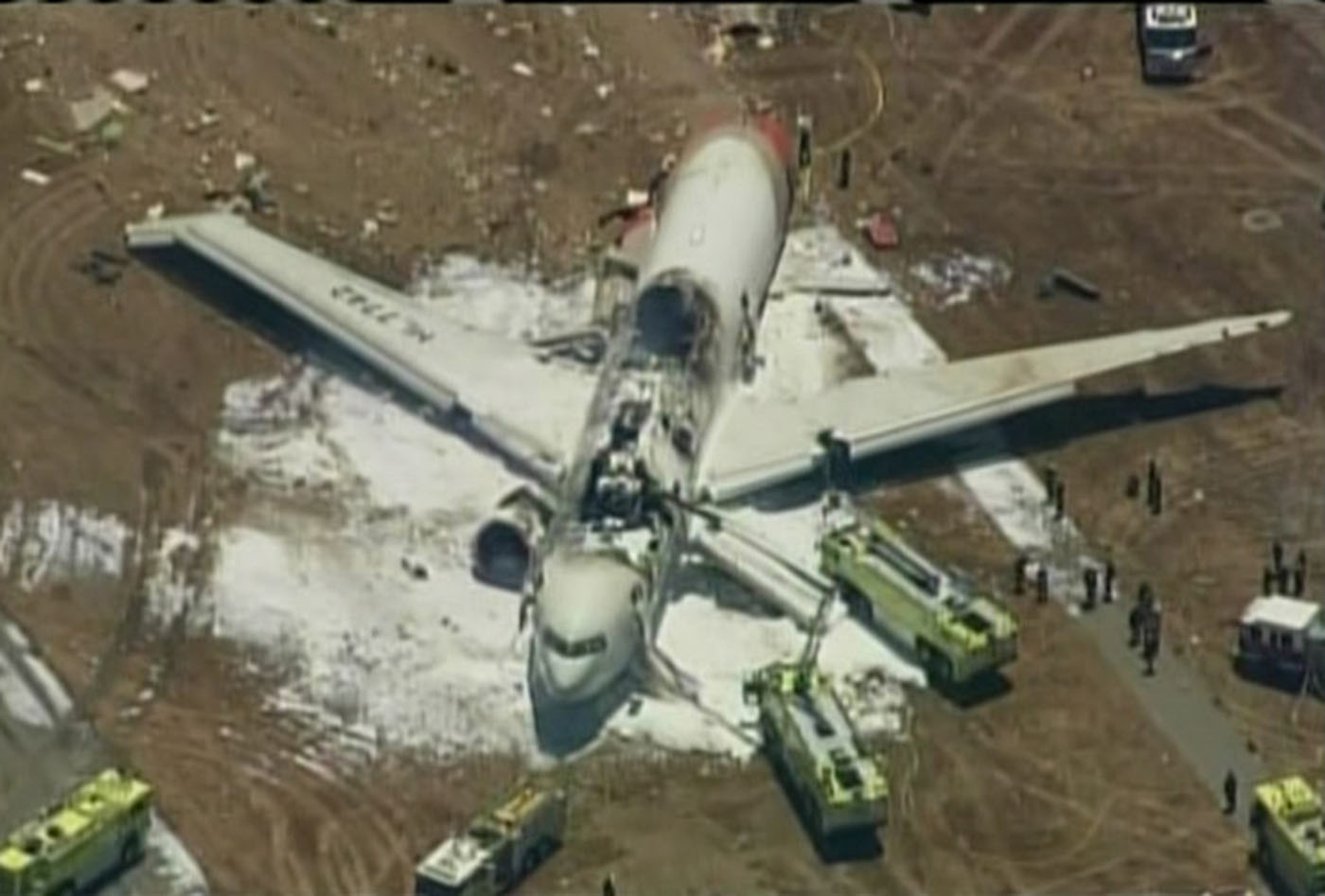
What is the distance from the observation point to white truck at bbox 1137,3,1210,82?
115 m

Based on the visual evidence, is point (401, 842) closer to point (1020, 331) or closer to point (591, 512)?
point (591, 512)

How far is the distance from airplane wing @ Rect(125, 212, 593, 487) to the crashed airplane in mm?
70

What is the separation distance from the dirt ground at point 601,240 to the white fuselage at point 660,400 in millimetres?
3293

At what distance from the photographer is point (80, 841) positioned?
7800 centimetres

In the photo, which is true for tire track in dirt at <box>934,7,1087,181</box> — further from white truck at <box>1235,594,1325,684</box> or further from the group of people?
white truck at <box>1235,594,1325,684</box>

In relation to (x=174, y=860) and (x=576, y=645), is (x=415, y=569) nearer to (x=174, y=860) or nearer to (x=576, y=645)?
(x=576, y=645)

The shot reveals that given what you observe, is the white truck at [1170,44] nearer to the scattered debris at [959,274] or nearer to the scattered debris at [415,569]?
the scattered debris at [959,274]

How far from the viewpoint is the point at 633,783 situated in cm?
8244

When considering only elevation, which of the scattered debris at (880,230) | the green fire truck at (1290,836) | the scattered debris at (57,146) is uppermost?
the scattered debris at (57,146)

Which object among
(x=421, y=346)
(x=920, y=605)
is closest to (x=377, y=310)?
(x=421, y=346)

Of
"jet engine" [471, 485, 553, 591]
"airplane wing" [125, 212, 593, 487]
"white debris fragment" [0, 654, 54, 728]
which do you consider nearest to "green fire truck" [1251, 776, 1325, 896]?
"jet engine" [471, 485, 553, 591]

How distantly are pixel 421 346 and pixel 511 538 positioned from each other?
9.64 meters

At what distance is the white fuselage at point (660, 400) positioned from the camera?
82.2 m

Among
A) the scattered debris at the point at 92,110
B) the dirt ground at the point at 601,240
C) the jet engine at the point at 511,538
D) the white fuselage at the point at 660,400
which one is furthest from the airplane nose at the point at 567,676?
the scattered debris at the point at 92,110
